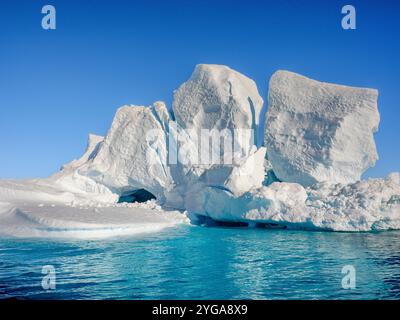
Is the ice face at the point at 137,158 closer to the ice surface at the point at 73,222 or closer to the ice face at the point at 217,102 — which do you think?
the ice face at the point at 217,102

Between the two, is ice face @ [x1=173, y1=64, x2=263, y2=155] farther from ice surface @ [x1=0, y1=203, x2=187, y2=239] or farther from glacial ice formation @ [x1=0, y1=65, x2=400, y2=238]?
ice surface @ [x1=0, y1=203, x2=187, y2=239]

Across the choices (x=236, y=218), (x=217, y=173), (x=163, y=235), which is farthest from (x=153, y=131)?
(x=163, y=235)

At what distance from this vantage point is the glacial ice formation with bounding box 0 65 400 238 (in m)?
14.7

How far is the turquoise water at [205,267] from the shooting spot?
648 centimetres

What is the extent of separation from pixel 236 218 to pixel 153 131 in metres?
7.57

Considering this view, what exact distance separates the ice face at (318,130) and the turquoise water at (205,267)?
19.4ft

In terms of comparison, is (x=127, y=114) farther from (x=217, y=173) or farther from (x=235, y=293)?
(x=235, y=293)

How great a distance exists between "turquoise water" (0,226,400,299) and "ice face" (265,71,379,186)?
232 inches

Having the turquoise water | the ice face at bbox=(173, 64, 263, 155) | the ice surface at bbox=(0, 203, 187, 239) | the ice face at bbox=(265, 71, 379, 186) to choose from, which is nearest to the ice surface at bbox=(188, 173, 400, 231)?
the turquoise water

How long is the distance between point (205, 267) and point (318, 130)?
1230 centimetres

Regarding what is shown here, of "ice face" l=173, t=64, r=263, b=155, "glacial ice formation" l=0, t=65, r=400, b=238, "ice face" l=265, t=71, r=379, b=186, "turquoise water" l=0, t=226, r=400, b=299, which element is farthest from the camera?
"ice face" l=173, t=64, r=263, b=155

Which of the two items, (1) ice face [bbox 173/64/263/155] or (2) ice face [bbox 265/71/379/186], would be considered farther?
(1) ice face [bbox 173/64/263/155]

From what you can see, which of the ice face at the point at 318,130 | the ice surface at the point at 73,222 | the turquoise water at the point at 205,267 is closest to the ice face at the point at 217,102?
the ice face at the point at 318,130

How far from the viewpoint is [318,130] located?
19.0 m
